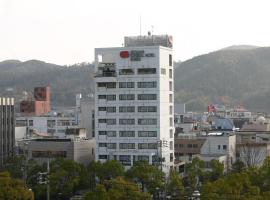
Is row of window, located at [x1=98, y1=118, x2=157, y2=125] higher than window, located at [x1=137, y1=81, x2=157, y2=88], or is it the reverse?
window, located at [x1=137, y1=81, x2=157, y2=88]

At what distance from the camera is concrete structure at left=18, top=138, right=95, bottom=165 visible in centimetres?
4766

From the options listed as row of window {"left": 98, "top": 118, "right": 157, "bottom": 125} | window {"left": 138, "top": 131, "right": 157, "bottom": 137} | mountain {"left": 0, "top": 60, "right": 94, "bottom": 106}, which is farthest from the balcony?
mountain {"left": 0, "top": 60, "right": 94, "bottom": 106}

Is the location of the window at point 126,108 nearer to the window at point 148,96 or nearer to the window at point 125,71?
the window at point 148,96

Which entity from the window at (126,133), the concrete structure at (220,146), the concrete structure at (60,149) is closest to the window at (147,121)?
the window at (126,133)

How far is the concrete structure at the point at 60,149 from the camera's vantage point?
4766cm

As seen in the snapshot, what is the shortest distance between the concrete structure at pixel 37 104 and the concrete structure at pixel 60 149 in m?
39.3

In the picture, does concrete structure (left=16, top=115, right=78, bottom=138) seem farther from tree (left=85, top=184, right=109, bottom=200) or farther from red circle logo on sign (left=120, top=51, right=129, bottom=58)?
tree (left=85, top=184, right=109, bottom=200)

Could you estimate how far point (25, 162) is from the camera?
43.6 m

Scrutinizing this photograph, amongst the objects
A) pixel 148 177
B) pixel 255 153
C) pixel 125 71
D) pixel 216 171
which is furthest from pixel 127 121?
pixel 255 153

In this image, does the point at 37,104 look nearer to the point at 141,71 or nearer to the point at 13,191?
the point at 141,71

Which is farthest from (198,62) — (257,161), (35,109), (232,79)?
(257,161)

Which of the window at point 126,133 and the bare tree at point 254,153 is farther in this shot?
the bare tree at point 254,153

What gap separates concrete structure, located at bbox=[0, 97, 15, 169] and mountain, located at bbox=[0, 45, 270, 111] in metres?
91.5

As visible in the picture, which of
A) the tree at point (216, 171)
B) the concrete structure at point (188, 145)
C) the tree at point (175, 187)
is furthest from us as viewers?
the concrete structure at point (188, 145)
